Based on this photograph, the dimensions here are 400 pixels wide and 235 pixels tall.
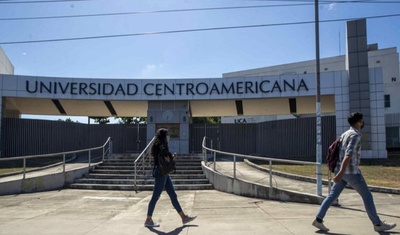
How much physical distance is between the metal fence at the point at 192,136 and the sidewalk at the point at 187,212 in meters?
10.1

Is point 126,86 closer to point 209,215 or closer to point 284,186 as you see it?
point 284,186

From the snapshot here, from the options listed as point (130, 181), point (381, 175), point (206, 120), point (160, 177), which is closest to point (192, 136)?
point (130, 181)

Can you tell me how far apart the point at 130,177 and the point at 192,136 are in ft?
28.5

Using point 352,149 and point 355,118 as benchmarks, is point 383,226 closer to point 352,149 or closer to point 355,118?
point 352,149

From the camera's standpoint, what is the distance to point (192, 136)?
22469 mm

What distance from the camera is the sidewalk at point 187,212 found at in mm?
5922

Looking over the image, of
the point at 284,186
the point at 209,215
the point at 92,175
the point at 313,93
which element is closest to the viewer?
the point at 209,215

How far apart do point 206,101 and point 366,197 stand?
16602mm

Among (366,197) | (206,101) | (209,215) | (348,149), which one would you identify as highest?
(206,101)

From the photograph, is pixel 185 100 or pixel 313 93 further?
pixel 185 100

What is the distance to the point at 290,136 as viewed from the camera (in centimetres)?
2070

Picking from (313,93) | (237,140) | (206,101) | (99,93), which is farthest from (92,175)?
(313,93)

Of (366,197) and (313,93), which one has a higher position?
(313,93)

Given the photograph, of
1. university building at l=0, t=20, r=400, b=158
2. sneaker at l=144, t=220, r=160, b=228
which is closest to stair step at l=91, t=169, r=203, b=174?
university building at l=0, t=20, r=400, b=158
